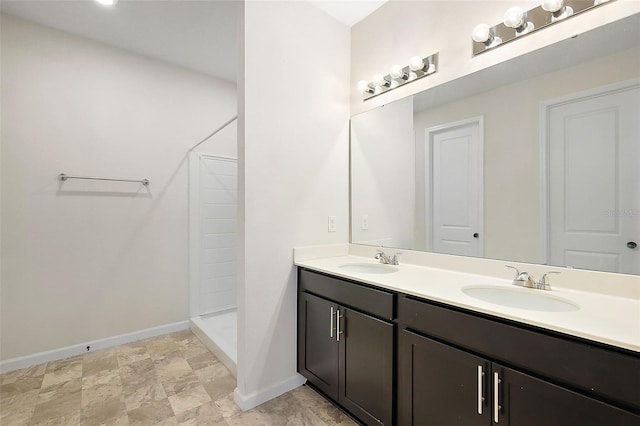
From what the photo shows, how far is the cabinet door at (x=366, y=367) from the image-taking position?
4.53 feet

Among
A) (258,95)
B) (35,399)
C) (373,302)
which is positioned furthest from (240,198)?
(35,399)

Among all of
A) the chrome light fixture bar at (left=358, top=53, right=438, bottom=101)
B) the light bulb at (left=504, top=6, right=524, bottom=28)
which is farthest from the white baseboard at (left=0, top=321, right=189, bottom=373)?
the light bulb at (left=504, top=6, right=524, bottom=28)

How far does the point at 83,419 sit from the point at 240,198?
156 centimetres

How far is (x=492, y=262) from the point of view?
5.01 feet

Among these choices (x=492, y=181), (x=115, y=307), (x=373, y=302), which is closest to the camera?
(x=373, y=302)

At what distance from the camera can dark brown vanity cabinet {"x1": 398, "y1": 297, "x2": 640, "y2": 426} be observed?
801mm

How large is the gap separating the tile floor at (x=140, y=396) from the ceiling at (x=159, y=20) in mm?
2278

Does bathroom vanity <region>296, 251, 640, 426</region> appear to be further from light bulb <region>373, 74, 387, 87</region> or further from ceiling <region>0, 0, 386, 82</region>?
ceiling <region>0, 0, 386, 82</region>

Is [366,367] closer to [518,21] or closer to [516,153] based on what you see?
[516,153]

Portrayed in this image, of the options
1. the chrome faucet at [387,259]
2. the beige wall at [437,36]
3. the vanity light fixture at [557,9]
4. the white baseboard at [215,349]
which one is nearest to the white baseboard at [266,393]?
the white baseboard at [215,349]

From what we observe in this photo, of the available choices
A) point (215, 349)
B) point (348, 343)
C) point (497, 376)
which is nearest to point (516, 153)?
point (497, 376)

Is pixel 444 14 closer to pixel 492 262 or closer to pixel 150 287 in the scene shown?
pixel 492 262

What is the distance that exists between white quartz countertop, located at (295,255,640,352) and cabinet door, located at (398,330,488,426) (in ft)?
0.65

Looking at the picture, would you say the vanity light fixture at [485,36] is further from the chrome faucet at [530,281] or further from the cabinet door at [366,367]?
the cabinet door at [366,367]
